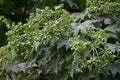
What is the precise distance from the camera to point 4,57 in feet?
6.34

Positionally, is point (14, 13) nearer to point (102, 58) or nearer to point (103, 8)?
point (103, 8)

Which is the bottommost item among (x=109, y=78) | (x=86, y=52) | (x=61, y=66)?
(x=109, y=78)

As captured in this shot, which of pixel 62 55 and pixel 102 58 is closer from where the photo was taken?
pixel 102 58

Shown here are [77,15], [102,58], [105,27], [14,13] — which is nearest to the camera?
[102,58]

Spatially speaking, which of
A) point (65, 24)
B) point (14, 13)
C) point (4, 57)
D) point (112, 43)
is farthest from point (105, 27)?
point (14, 13)

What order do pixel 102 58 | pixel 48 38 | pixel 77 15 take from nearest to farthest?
pixel 102 58 → pixel 48 38 → pixel 77 15

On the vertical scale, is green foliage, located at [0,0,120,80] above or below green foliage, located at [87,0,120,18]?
below

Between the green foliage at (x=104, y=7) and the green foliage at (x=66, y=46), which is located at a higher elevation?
the green foliage at (x=104, y=7)

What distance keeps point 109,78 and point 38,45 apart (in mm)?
410

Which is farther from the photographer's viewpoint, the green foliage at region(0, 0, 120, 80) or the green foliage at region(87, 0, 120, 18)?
the green foliage at region(87, 0, 120, 18)

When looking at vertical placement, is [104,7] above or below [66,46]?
above

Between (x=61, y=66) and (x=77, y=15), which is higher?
(x=77, y=15)

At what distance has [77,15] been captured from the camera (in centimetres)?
204

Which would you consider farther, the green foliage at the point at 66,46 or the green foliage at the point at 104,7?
the green foliage at the point at 104,7
